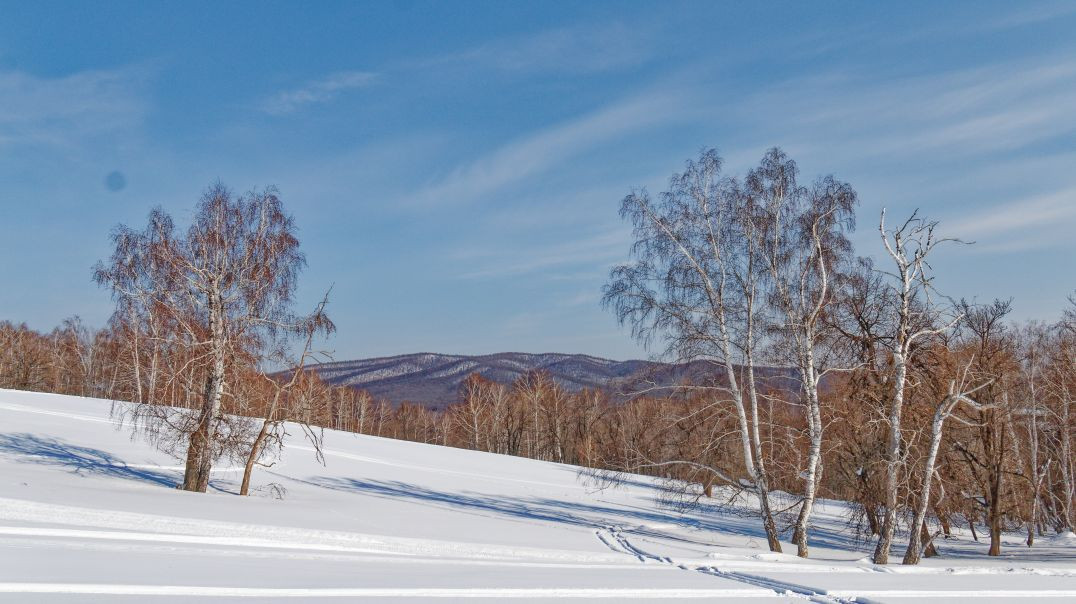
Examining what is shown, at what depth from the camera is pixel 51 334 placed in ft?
335

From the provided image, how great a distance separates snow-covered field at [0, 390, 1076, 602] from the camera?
7992 millimetres

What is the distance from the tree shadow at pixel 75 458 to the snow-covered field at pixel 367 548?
0.37 feet

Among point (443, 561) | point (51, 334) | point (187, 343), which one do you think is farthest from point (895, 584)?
point (51, 334)

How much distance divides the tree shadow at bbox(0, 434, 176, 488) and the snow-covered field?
0.11 metres

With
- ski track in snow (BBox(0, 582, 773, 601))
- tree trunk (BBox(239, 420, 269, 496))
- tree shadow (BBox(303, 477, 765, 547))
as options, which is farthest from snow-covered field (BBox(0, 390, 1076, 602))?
tree trunk (BBox(239, 420, 269, 496))

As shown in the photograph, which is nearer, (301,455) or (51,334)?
(301,455)

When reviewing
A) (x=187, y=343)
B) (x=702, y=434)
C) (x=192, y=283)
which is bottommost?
(x=702, y=434)

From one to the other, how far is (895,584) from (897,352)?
6.62 meters

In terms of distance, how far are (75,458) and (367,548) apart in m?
14.5

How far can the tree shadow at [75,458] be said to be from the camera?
806 inches

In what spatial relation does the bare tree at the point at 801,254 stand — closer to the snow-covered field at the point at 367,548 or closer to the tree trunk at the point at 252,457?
the snow-covered field at the point at 367,548

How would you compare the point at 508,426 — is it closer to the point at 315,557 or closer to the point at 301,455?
the point at 301,455

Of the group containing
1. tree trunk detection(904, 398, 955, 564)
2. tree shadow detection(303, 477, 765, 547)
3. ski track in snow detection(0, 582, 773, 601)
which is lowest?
tree shadow detection(303, 477, 765, 547)

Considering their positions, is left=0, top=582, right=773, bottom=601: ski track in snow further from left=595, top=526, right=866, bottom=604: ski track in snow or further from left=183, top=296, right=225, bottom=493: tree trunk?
left=183, top=296, right=225, bottom=493: tree trunk
